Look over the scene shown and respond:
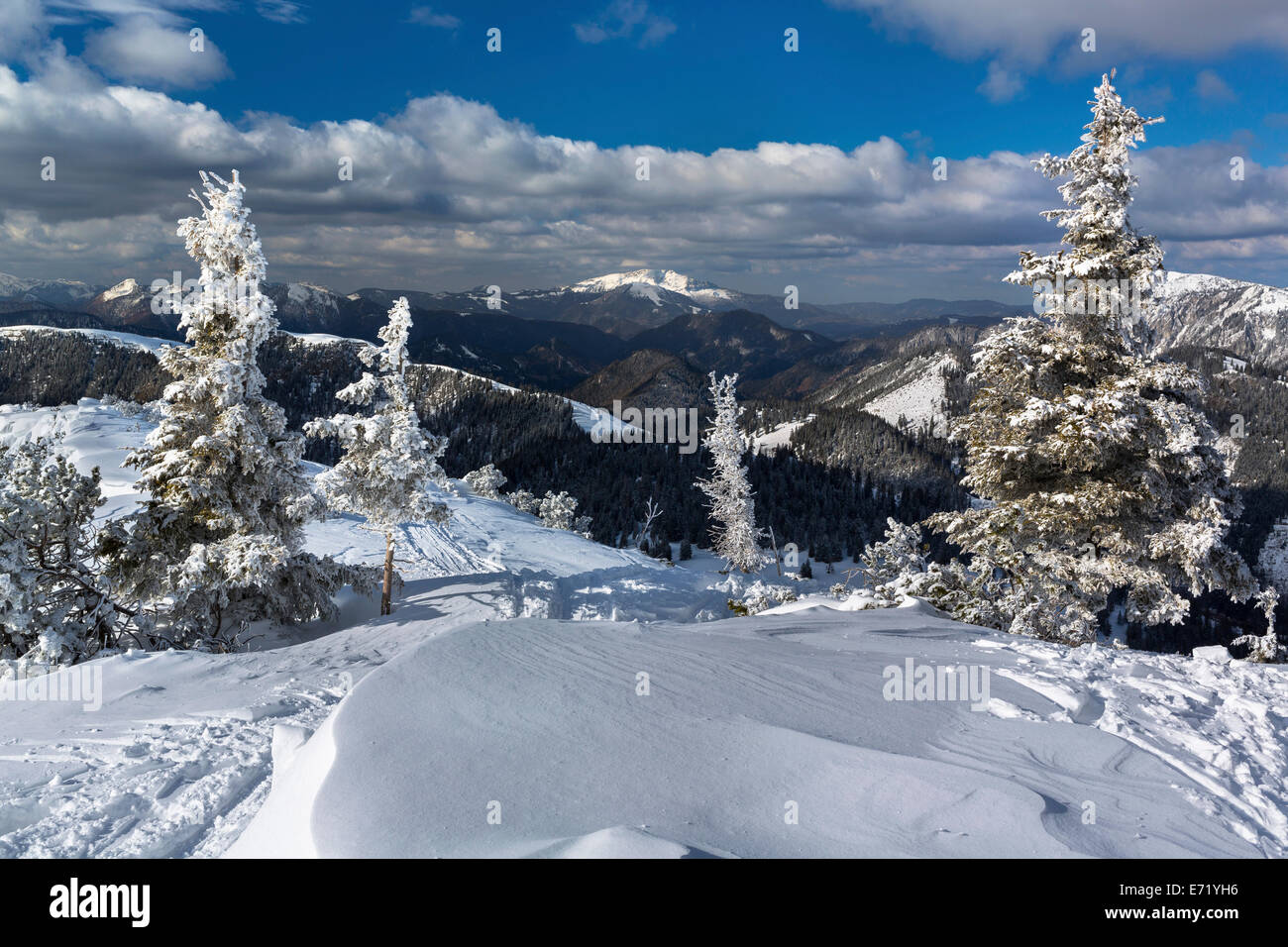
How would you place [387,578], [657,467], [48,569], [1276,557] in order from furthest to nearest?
1. [1276,557]
2. [657,467]
3. [387,578]
4. [48,569]

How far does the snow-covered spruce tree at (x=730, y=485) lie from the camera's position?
38.2m

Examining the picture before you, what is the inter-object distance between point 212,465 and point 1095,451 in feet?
60.9

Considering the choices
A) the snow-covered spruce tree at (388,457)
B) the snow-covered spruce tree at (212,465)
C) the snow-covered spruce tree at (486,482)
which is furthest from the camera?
the snow-covered spruce tree at (486,482)

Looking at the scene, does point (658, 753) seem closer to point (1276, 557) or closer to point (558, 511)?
point (558, 511)

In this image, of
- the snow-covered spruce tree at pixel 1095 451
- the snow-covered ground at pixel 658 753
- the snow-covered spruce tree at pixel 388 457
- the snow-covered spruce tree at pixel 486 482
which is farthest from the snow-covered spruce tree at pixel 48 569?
the snow-covered spruce tree at pixel 486 482

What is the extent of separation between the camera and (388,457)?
65.4 feet

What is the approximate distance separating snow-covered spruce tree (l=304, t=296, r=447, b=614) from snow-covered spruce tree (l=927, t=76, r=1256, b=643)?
15141 mm

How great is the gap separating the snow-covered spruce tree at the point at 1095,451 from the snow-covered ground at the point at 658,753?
367 cm

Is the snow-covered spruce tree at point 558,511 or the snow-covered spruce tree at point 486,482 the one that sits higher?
the snow-covered spruce tree at point 486,482

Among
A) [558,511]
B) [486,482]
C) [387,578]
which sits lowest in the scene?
[558,511]

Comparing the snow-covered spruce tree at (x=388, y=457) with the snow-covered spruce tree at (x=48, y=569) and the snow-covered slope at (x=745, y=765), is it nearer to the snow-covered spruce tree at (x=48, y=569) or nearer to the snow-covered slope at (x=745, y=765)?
the snow-covered spruce tree at (x=48, y=569)

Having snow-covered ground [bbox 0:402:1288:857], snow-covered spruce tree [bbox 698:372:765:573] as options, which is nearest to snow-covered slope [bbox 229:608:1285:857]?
snow-covered ground [bbox 0:402:1288:857]

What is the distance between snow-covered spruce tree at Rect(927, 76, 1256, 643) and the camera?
11.9 metres

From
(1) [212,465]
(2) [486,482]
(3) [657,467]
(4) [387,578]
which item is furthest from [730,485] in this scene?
(3) [657,467]
